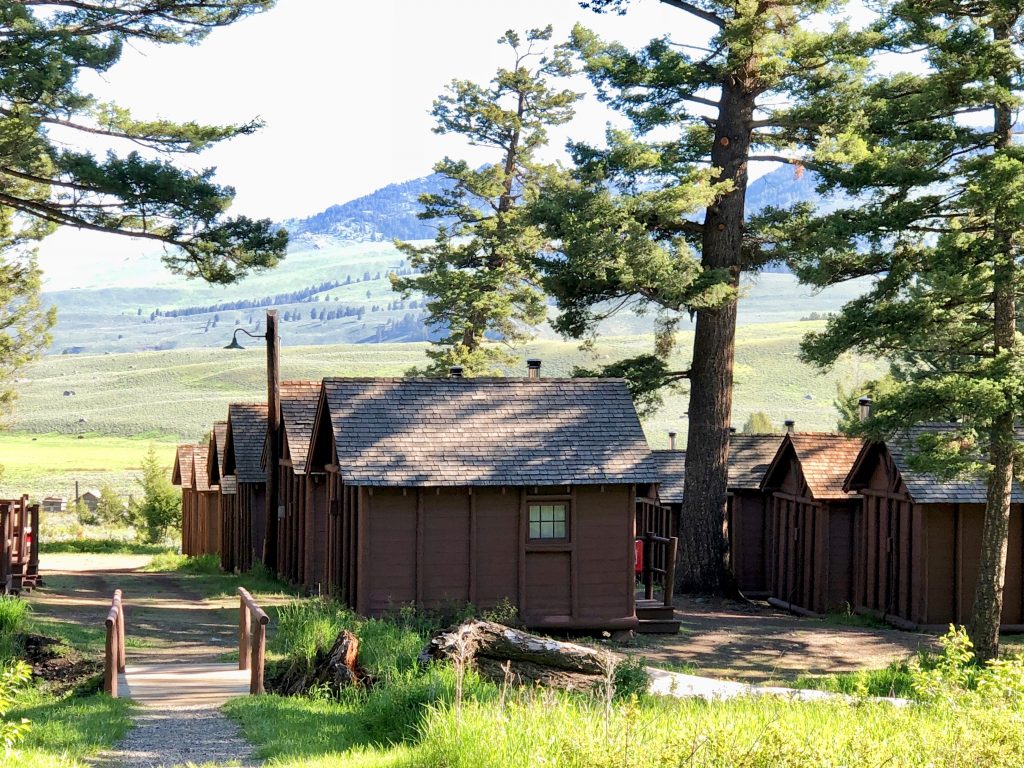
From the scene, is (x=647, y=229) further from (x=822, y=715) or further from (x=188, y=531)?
(x=188, y=531)

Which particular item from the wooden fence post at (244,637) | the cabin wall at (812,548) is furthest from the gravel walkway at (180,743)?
the cabin wall at (812,548)

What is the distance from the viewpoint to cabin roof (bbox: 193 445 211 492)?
4778cm

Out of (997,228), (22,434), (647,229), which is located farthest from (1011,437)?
(22,434)

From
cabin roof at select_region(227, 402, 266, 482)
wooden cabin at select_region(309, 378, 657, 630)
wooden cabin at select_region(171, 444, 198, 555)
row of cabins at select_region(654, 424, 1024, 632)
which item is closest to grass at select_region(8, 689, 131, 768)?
wooden cabin at select_region(309, 378, 657, 630)

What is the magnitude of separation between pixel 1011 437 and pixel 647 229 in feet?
37.6

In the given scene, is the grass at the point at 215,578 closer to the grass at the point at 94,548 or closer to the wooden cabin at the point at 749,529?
the grass at the point at 94,548

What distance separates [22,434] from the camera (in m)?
163

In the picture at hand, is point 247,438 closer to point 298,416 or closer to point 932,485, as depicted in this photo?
point 298,416

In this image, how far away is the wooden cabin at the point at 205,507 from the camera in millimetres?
45719

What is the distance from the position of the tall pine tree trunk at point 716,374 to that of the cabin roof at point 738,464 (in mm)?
4936

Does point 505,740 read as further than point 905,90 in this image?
No

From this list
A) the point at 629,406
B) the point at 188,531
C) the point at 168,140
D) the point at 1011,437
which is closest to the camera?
the point at 1011,437

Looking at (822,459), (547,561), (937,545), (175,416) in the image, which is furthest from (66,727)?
(175,416)

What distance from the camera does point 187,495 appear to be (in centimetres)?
5525
